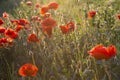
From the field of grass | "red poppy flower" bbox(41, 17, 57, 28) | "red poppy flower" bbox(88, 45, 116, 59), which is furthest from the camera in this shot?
"red poppy flower" bbox(41, 17, 57, 28)

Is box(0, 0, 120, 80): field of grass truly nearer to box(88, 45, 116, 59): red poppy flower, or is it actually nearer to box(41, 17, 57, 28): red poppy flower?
box(41, 17, 57, 28): red poppy flower

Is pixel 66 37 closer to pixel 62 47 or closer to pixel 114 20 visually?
pixel 62 47

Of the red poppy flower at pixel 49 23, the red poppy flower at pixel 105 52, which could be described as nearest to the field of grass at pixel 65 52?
the red poppy flower at pixel 49 23

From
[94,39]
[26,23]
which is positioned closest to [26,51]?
[26,23]

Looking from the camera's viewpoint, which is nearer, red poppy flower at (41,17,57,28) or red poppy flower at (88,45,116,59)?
red poppy flower at (88,45,116,59)

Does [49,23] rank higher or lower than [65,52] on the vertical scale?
higher

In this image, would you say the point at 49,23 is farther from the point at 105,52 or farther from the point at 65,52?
the point at 105,52

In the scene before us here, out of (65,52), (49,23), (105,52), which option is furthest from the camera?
(65,52)

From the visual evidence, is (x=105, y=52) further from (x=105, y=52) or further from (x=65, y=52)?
(x=65, y=52)

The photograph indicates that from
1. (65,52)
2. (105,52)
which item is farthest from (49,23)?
(105,52)

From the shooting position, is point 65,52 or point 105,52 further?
point 65,52

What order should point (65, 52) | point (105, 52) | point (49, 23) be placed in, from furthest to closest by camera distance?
point (65, 52) < point (49, 23) < point (105, 52)

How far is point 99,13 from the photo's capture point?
161 inches

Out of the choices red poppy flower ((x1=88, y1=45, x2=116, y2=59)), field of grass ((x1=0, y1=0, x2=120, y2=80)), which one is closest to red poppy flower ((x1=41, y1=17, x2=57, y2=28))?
field of grass ((x1=0, y1=0, x2=120, y2=80))
